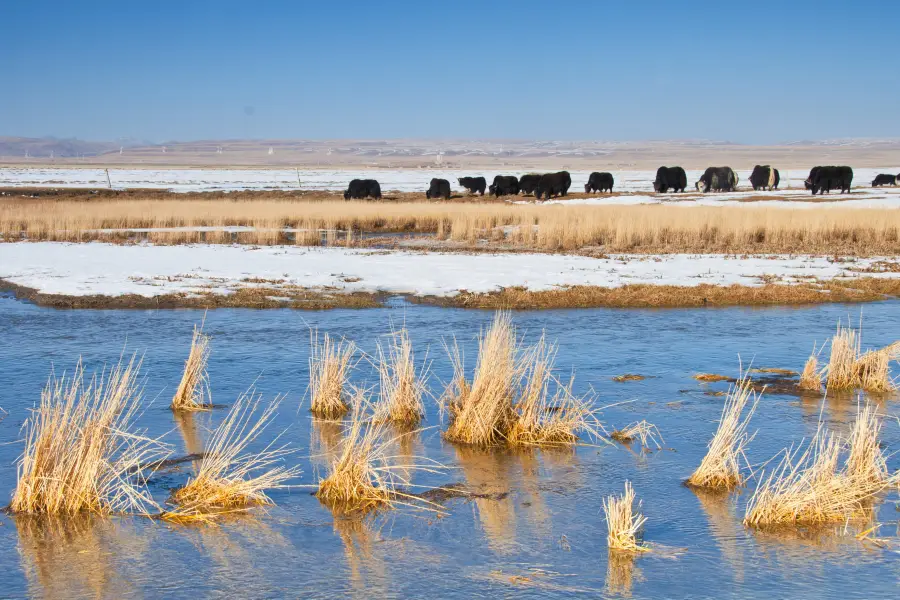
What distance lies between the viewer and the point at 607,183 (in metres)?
49.6

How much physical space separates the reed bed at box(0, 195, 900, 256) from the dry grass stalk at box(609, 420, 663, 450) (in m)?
14.5

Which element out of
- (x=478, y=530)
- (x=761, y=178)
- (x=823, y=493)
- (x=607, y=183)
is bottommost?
(x=478, y=530)

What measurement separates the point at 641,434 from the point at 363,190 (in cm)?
3465

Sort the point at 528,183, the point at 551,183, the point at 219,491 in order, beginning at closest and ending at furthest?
1. the point at 219,491
2. the point at 551,183
3. the point at 528,183

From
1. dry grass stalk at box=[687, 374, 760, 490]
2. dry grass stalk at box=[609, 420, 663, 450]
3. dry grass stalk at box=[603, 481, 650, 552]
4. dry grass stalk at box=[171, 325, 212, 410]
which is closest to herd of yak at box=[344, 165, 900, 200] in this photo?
dry grass stalk at box=[171, 325, 212, 410]

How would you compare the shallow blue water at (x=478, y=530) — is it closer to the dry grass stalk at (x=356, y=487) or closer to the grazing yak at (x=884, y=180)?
the dry grass stalk at (x=356, y=487)

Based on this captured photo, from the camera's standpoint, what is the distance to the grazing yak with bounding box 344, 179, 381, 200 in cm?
4097

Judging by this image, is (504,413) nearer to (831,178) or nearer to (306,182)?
(831,178)

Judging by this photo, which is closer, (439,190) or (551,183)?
(439,190)

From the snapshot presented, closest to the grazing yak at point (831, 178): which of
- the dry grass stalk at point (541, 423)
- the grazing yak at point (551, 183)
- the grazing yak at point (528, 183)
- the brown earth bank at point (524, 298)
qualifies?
the grazing yak at point (551, 183)

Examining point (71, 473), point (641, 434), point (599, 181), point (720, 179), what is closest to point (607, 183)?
point (599, 181)

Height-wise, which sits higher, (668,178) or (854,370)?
(668,178)

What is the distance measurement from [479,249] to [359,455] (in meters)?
16.5

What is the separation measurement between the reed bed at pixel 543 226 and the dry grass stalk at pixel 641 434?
14534 millimetres
